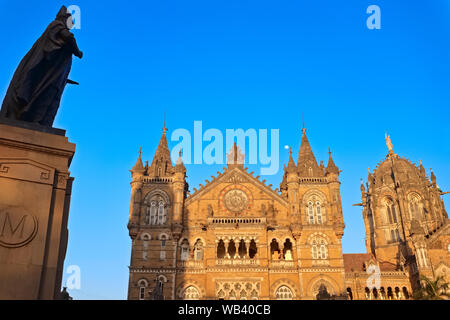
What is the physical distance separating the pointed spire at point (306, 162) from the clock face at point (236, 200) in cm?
731

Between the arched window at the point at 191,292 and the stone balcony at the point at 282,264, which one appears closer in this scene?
the arched window at the point at 191,292

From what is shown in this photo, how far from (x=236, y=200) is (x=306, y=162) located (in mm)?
9583

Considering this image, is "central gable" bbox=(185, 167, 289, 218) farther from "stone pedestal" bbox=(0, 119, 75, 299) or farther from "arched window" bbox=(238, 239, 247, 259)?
"stone pedestal" bbox=(0, 119, 75, 299)

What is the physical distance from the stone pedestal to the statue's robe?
0.60 m

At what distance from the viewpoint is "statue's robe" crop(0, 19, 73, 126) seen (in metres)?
8.92

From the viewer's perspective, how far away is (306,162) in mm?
47656

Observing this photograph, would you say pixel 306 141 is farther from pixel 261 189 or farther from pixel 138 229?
pixel 138 229

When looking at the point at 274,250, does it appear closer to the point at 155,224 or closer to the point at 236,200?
the point at 236,200

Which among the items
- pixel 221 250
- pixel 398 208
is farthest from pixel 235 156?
pixel 398 208

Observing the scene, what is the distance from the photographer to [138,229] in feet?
138

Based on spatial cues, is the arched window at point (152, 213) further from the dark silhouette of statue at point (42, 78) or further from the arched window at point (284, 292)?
the dark silhouette of statue at point (42, 78)

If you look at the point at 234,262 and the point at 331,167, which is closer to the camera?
the point at 234,262

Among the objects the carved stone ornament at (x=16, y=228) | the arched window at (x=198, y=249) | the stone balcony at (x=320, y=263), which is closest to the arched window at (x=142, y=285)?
the arched window at (x=198, y=249)

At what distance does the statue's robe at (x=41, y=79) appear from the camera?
29.3 feet
